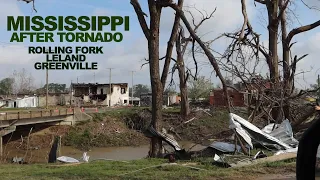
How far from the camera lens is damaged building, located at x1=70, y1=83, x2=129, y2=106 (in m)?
74.4

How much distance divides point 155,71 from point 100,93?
63.0m

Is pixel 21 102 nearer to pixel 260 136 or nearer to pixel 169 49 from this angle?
pixel 169 49

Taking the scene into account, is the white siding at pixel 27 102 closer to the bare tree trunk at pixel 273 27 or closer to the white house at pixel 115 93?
the white house at pixel 115 93

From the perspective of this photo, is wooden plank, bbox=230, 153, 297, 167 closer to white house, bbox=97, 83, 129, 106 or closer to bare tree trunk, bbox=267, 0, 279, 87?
bare tree trunk, bbox=267, 0, 279, 87

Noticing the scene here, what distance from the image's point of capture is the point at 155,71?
47.5 ft

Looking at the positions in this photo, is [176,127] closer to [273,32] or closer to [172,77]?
[172,77]

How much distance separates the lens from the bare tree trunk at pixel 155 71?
14238 millimetres

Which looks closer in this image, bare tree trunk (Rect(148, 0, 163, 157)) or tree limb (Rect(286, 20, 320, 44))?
bare tree trunk (Rect(148, 0, 163, 157))

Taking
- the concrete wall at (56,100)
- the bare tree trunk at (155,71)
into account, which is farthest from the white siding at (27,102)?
the bare tree trunk at (155,71)

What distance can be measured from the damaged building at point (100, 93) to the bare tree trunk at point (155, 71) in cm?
5883

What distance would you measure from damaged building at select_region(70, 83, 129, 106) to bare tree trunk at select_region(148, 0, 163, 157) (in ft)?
193

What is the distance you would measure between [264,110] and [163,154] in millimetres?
4046

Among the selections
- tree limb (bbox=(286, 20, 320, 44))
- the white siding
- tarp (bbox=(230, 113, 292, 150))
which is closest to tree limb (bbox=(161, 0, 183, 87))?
tarp (bbox=(230, 113, 292, 150))

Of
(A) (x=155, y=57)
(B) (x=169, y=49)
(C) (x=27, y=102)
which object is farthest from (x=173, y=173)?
(C) (x=27, y=102)
